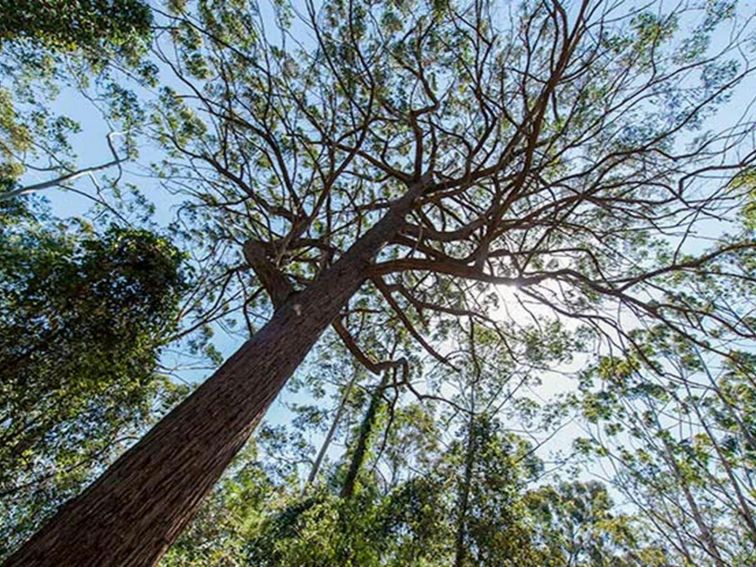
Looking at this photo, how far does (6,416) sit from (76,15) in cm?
465

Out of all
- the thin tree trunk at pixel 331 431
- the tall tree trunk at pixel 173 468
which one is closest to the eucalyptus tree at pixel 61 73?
the tall tree trunk at pixel 173 468

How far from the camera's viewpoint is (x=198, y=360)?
5797mm

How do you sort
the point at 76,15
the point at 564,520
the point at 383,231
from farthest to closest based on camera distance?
the point at 564,520 → the point at 76,15 → the point at 383,231

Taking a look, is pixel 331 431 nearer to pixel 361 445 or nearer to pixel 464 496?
pixel 361 445

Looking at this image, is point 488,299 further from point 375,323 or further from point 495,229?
point 495,229

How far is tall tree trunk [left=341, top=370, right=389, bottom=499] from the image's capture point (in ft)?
25.9

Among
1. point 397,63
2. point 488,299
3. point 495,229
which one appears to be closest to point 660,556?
point 488,299

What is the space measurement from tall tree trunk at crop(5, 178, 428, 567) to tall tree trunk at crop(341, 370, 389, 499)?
5.71 meters

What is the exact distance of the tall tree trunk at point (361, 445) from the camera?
7902mm

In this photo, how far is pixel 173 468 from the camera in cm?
158

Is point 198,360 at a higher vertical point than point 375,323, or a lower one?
lower

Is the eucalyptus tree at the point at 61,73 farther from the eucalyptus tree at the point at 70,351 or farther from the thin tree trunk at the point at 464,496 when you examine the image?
the thin tree trunk at the point at 464,496

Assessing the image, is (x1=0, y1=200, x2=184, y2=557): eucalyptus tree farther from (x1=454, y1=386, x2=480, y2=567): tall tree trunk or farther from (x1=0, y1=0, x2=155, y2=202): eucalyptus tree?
(x1=454, y1=386, x2=480, y2=567): tall tree trunk

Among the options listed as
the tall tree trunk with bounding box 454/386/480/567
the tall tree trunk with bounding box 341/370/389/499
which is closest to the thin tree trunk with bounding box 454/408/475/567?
the tall tree trunk with bounding box 454/386/480/567
